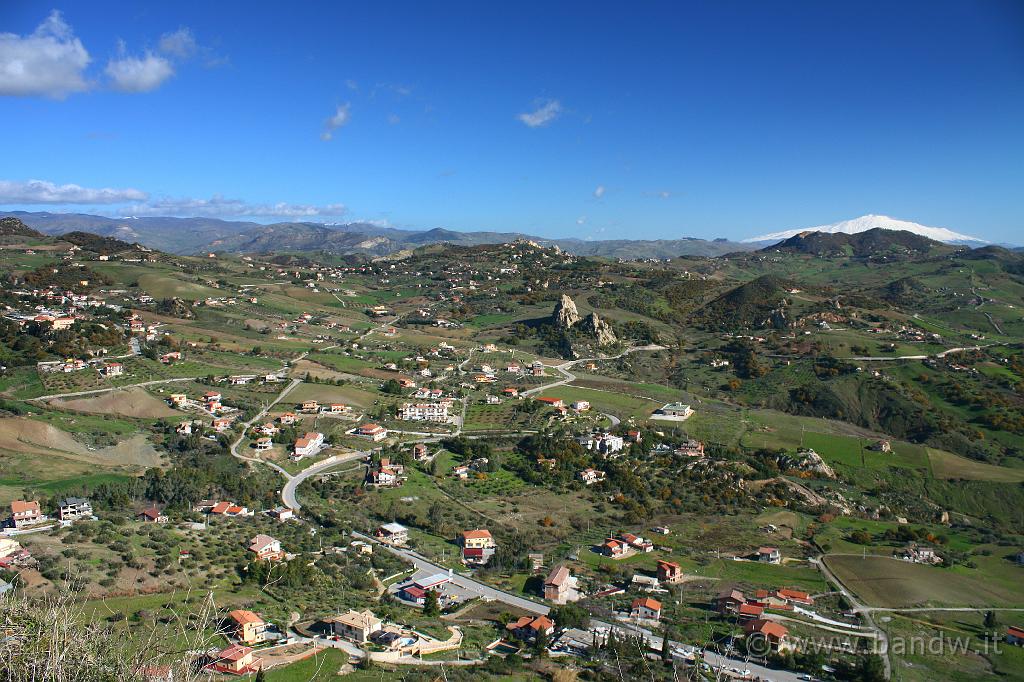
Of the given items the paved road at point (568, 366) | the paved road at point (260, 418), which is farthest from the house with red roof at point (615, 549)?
the paved road at point (568, 366)

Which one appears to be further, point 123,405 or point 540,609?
point 123,405

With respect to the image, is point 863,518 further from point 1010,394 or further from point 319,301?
point 319,301

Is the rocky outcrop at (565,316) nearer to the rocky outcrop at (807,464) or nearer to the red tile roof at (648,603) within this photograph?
the rocky outcrop at (807,464)

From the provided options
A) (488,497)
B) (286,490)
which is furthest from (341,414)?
(488,497)

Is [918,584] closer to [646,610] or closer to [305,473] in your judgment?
[646,610]

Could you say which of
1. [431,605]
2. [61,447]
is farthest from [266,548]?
[61,447]

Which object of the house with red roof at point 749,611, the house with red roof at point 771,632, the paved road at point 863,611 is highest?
the house with red roof at point 771,632
